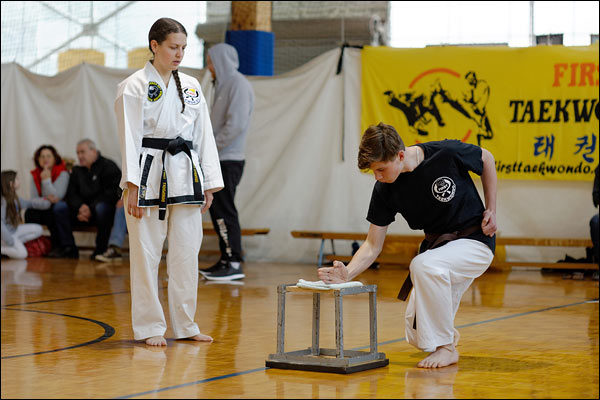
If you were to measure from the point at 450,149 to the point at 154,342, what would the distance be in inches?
59.2

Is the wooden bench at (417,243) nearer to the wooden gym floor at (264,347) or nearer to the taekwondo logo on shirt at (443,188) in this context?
the wooden gym floor at (264,347)

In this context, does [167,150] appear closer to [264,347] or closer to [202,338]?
[202,338]

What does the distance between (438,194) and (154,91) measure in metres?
1.34

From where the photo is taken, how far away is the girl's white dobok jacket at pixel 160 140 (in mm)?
3613

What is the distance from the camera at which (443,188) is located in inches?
127

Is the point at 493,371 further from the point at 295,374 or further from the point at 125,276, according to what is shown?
the point at 125,276

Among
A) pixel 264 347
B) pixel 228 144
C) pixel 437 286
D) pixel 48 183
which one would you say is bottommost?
pixel 264 347

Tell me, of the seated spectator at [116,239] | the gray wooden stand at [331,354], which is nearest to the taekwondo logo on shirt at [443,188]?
the gray wooden stand at [331,354]

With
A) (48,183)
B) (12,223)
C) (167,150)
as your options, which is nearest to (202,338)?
(167,150)

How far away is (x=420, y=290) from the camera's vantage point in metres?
3.09

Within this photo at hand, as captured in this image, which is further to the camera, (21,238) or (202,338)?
(21,238)

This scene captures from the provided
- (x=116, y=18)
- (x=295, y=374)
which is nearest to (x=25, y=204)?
(x=116, y=18)

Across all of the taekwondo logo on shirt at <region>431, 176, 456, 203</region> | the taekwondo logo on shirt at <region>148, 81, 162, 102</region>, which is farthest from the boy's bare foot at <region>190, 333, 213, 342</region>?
the taekwondo logo on shirt at <region>431, 176, 456, 203</region>

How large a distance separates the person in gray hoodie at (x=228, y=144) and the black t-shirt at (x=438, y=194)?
11.0 ft
